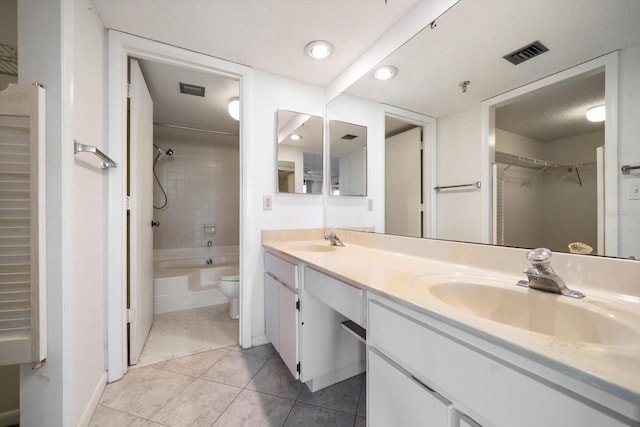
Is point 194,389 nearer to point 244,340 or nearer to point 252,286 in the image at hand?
point 244,340

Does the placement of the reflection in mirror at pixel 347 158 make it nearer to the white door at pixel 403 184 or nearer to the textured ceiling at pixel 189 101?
the white door at pixel 403 184

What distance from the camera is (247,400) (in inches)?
50.4

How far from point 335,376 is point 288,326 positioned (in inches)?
16.2

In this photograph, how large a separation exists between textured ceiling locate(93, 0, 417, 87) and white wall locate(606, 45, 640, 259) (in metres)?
0.97

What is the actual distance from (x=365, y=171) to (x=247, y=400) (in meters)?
1.57

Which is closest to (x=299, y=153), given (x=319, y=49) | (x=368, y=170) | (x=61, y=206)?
(x=368, y=170)

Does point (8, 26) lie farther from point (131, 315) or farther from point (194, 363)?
point (194, 363)

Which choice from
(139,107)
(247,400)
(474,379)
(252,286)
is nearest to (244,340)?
(252,286)

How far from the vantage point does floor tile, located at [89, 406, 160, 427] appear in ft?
3.73

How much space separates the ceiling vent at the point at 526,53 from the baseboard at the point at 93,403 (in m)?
2.34

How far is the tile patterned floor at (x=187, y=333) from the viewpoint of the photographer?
1.72 meters

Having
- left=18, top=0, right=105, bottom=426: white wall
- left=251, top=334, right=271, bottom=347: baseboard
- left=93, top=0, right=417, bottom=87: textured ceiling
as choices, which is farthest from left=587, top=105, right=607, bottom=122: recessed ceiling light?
left=251, top=334, right=271, bottom=347: baseboard

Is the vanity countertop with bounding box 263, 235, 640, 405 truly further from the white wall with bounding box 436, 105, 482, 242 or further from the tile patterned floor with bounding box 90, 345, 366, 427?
the tile patterned floor with bounding box 90, 345, 366, 427

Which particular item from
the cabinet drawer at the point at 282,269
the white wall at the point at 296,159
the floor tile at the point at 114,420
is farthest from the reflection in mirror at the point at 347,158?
the floor tile at the point at 114,420
